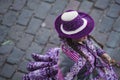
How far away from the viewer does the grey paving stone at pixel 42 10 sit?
20.6 ft

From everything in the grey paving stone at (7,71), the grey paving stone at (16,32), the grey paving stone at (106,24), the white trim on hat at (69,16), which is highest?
the white trim on hat at (69,16)

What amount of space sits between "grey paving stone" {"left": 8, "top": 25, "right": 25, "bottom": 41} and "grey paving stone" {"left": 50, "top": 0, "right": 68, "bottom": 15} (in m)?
0.67

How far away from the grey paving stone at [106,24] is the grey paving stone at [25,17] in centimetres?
133

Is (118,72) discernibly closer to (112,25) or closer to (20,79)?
(112,25)

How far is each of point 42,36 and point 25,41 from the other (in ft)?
1.04

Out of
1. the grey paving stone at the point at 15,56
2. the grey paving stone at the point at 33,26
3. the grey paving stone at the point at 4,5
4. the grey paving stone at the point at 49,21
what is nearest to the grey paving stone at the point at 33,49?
the grey paving stone at the point at 15,56

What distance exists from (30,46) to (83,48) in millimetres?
1912

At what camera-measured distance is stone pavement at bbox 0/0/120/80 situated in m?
5.73

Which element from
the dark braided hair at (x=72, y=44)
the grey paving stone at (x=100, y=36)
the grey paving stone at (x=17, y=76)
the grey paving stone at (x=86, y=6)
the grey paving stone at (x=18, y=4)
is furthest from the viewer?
the grey paving stone at (x=18, y=4)

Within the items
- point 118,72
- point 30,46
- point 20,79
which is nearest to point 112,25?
point 118,72

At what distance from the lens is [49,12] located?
630 centimetres

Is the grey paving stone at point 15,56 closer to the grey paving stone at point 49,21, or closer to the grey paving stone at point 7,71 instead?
the grey paving stone at point 7,71

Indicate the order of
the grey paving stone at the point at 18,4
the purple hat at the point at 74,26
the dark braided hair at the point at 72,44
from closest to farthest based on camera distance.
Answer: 1. the purple hat at the point at 74,26
2. the dark braided hair at the point at 72,44
3. the grey paving stone at the point at 18,4

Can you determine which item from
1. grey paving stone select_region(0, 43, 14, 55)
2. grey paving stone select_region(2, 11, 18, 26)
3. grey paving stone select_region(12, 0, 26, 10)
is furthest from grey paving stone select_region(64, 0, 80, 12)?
grey paving stone select_region(0, 43, 14, 55)
